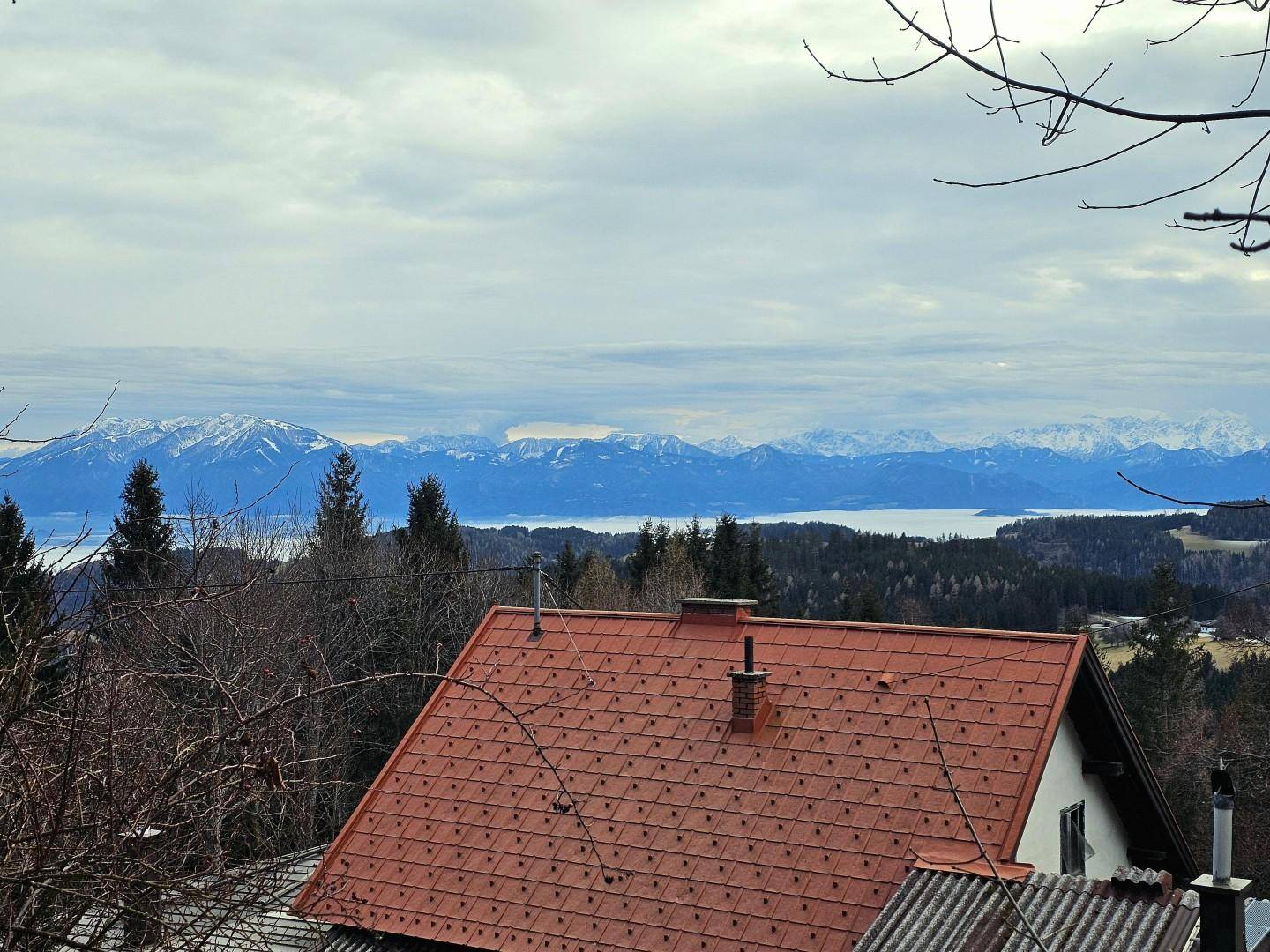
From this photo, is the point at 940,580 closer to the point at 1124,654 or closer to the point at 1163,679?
the point at 1124,654

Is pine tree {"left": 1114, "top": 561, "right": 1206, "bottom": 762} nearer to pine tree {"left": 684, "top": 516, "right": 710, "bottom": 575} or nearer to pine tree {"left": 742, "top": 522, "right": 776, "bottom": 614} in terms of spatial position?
pine tree {"left": 742, "top": 522, "right": 776, "bottom": 614}

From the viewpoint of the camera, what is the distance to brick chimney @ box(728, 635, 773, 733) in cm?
1305

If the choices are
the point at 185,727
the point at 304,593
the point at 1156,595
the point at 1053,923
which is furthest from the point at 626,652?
the point at 1156,595

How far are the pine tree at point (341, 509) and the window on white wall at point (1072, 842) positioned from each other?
3634 centimetres

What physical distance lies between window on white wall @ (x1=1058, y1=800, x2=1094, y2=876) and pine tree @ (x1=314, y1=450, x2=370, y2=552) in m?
36.3

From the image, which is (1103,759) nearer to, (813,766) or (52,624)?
(813,766)

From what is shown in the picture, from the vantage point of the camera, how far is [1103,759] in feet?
45.5

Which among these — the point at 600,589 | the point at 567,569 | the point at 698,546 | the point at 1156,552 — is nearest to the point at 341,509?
the point at 600,589

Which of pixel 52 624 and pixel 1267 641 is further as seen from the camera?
pixel 1267 641

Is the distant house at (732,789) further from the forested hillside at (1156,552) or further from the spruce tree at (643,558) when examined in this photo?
the forested hillside at (1156,552)

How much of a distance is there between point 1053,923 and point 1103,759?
17.6ft

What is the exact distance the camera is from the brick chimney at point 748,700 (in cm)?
1305

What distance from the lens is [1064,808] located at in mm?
12883

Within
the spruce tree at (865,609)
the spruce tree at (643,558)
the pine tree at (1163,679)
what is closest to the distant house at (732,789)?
the pine tree at (1163,679)
